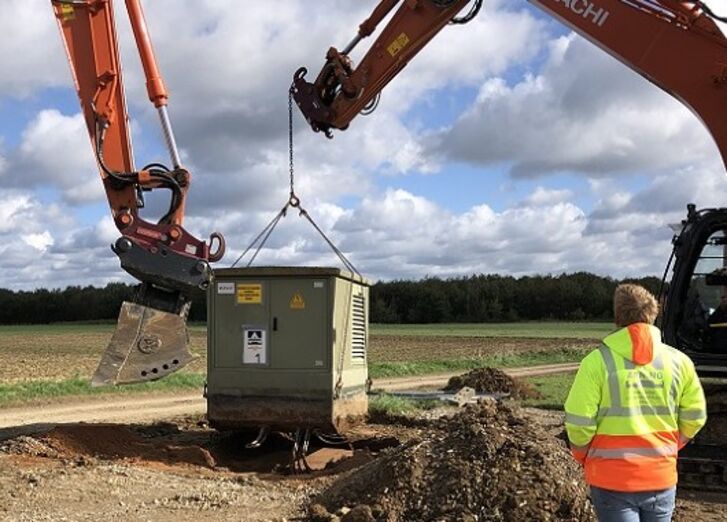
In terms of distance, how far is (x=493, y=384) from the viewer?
1919cm

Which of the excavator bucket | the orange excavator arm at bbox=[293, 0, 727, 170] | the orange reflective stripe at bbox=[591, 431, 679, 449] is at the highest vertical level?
the orange excavator arm at bbox=[293, 0, 727, 170]

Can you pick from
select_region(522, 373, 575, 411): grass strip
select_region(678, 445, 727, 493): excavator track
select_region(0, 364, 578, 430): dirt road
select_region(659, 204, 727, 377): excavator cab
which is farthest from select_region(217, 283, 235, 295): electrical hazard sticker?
select_region(522, 373, 575, 411): grass strip

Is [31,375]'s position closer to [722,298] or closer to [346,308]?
[346,308]

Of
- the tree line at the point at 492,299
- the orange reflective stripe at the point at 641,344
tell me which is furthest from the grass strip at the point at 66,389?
the tree line at the point at 492,299

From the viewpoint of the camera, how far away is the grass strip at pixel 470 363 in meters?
26.4

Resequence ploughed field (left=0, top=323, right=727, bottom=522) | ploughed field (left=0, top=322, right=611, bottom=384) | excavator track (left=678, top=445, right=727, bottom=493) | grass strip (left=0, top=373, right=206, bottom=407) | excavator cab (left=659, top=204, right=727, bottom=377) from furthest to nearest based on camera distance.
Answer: ploughed field (left=0, top=322, right=611, bottom=384) < grass strip (left=0, top=373, right=206, bottom=407) < excavator cab (left=659, top=204, right=727, bottom=377) < excavator track (left=678, top=445, right=727, bottom=493) < ploughed field (left=0, top=323, right=727, bottom=522)

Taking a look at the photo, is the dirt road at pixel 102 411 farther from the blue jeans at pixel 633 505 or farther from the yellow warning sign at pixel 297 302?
the blue jeans at pixel 633 505

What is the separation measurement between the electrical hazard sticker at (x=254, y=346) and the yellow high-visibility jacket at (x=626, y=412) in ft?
20.7

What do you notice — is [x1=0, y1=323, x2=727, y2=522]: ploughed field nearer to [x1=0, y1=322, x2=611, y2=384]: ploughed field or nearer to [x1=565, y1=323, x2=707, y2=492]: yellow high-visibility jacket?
[x1=565, y1=323, x2=707, y2=492]: yellow high-visibility jacket

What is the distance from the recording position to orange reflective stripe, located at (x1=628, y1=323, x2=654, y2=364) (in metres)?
4.29

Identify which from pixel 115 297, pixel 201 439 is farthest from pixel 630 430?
pixel 115 297

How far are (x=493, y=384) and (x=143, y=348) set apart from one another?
10.8 m

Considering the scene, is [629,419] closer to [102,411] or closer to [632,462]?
[632,462]

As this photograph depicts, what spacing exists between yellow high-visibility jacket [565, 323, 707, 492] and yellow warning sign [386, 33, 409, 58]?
747 cm
